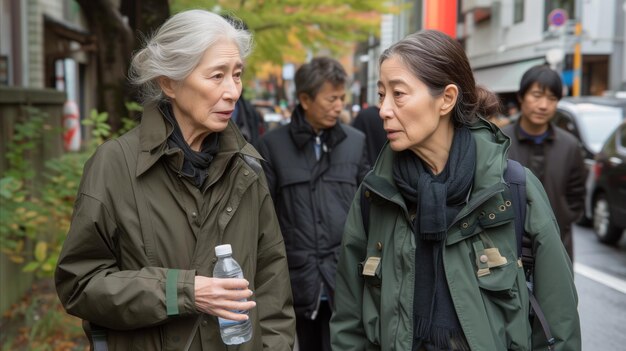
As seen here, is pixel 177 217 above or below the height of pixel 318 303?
A: above

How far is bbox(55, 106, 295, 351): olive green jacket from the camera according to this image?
2.39m

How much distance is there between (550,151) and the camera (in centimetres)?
482

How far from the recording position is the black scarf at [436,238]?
2.44m

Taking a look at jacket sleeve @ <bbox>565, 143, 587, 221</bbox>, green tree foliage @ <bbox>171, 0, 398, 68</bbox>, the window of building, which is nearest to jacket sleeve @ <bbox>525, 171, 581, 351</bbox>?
jacket sleeve @ <bbox>565, 143, 587, 221</bbox>

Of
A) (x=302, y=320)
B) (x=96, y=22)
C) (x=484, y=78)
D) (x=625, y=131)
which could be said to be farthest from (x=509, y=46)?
(x=302, y=320)

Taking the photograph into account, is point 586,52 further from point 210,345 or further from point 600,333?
point 210,345

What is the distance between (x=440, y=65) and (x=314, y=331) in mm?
2346

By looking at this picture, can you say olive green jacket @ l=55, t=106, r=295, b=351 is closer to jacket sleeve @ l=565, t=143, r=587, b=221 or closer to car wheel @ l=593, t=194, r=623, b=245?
jacket sleeve @ l=565, t=143, r=587, b=221

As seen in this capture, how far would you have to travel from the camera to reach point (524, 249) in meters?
2.49

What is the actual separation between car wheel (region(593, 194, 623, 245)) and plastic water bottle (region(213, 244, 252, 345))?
909 centimetres

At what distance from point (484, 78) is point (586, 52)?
11.0 m

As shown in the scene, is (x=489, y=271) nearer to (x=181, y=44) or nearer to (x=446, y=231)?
(x=446, y=231)

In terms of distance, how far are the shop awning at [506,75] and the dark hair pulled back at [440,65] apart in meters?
33.0

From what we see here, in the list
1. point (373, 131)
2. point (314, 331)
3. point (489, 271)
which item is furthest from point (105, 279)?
point (373, 131)
